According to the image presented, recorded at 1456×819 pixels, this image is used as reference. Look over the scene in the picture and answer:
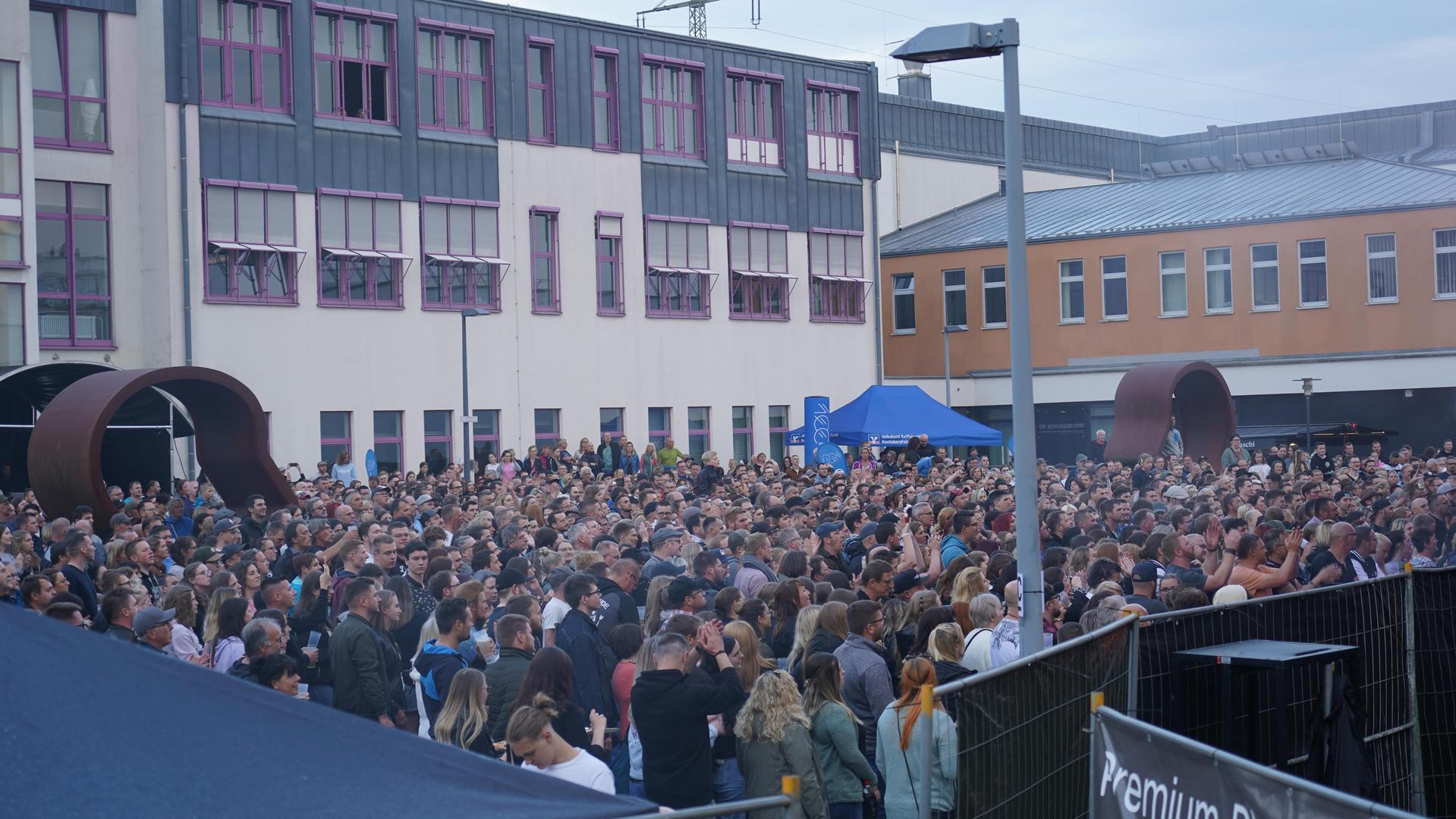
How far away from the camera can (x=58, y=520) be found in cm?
1694

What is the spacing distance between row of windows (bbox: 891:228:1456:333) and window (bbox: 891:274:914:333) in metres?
0.02

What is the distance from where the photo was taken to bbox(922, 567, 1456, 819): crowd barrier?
20.8ft

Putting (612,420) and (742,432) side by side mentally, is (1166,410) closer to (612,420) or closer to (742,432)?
(612,420)

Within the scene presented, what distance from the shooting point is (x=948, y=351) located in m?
46.2

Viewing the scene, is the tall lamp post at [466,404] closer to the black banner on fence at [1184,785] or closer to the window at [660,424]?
the window at [660,424]

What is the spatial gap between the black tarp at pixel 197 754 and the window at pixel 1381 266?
41.1 m

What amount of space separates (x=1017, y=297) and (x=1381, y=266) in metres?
36.1

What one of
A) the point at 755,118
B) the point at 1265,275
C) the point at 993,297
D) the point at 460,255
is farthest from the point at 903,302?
the point at 460,255

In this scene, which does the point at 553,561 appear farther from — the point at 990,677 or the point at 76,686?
the point at 76,686

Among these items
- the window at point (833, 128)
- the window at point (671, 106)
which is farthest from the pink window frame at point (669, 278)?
the window at point (833, 128)

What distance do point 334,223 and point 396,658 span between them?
82.8 feet

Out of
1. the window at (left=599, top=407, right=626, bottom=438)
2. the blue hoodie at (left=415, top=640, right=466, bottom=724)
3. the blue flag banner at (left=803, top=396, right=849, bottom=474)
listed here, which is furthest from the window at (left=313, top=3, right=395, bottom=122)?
the blue hoodie at (left=415, top=640, right=466, bottom=724)

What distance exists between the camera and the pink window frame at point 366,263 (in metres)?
33.4

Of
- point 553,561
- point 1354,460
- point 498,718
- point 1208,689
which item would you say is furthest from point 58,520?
point 1354,460
